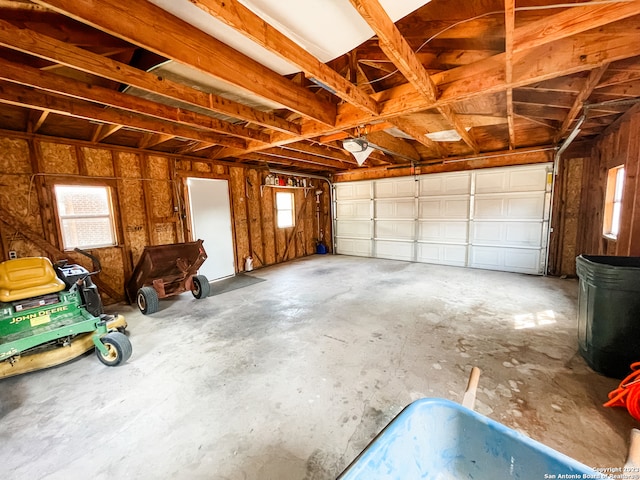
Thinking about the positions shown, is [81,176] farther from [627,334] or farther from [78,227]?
[627,334]

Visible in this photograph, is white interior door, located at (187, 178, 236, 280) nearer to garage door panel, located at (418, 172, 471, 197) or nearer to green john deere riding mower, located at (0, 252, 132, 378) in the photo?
green john deere riding mower, located at (0, 252, 132, 378)

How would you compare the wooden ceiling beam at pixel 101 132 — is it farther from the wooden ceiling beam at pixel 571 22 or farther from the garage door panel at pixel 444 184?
the garage door panel at pixel 444 184

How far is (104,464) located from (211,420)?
2.02 feet

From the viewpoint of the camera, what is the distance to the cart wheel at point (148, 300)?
3.86 meters

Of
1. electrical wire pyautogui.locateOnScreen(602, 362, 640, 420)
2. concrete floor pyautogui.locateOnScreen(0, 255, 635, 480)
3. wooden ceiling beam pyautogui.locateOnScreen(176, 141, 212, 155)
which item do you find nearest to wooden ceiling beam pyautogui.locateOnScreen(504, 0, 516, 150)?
electrical wire pyautogui.locateOnScreen(602, 362, 640, 420)

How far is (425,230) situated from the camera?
6996 mm

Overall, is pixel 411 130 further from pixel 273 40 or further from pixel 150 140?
pixel 150 140

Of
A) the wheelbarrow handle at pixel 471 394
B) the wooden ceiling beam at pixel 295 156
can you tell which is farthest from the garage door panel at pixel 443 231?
the wheelbarrow handle at pixel 471 394

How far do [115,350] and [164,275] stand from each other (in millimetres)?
1817

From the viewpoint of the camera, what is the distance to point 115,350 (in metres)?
2.58

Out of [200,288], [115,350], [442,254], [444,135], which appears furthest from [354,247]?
[115,350]

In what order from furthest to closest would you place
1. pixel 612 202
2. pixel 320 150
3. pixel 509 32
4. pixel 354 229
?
pixel 354 229, pixel 320 150, pixel 612 202, pixel 509 32

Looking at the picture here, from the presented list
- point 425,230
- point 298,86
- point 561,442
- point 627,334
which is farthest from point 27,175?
point 425,230

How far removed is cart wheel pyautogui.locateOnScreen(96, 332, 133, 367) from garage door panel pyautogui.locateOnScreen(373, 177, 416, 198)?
22.2 feet
